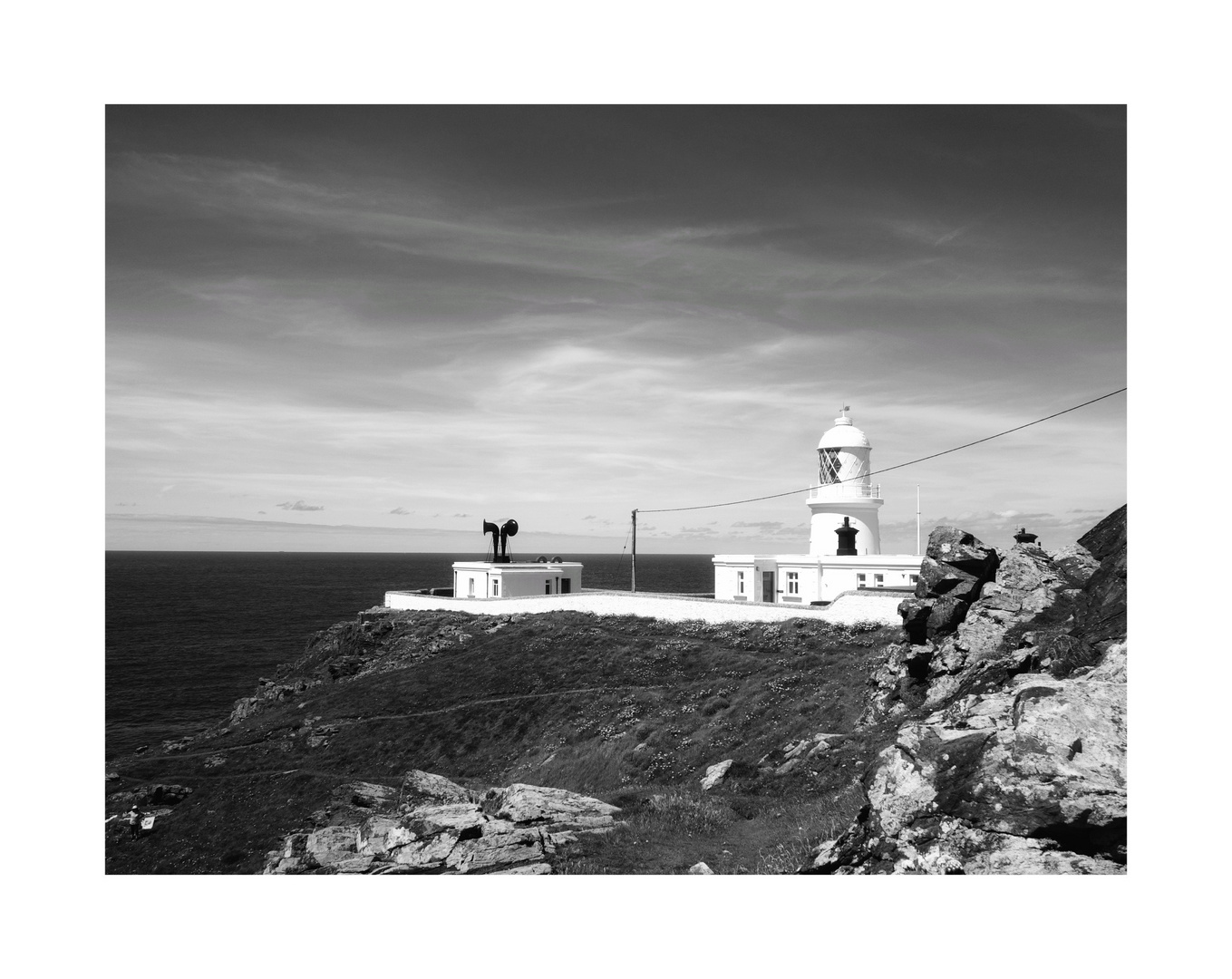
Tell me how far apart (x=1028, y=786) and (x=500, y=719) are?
20.6 metres

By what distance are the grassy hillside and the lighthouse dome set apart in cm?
1425

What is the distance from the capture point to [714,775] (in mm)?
16922

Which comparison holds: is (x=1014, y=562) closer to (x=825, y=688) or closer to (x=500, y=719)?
(x=825, y=688)

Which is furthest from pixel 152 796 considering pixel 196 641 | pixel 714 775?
pixel 196 641

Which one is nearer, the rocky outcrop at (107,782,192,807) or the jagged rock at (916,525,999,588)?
the jagged rock at (916,525,999,588)

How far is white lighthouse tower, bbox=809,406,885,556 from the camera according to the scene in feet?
135

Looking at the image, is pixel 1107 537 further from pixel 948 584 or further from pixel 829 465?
pixel 829 465

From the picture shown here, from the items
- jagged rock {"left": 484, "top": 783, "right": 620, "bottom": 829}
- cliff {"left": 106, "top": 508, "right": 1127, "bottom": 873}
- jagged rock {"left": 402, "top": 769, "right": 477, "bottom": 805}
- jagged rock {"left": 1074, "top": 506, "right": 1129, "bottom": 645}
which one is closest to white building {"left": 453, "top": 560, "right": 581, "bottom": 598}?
cliff {"left": 106, "top": 508, "right": 1127, "bottom": 873}

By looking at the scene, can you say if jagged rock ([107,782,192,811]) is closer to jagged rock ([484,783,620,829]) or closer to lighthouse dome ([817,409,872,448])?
jagged rock ([484,783,620,829])

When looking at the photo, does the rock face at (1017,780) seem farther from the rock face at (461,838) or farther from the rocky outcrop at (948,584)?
the rocky outcrop at (948,584)

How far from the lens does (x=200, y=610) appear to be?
9200cm

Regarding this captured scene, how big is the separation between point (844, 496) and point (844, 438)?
11.1 ft

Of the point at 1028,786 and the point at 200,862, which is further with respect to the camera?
the point at 200,862

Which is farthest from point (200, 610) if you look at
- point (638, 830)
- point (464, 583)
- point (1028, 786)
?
point (1028, 786)
